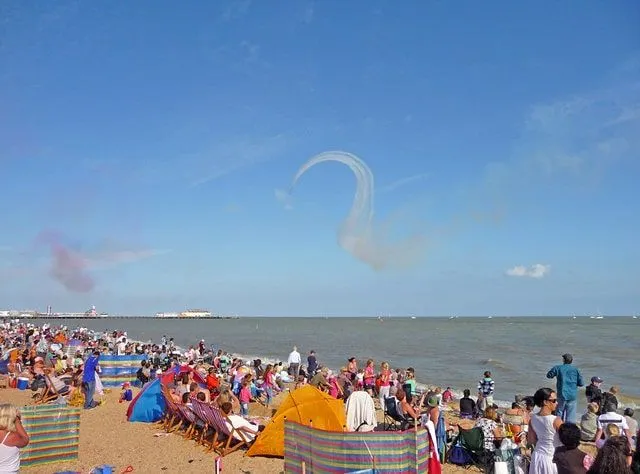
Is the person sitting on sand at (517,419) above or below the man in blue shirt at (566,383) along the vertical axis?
below

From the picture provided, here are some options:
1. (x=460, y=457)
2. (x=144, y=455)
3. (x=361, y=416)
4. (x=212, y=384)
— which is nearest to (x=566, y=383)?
(x=460, y=457)

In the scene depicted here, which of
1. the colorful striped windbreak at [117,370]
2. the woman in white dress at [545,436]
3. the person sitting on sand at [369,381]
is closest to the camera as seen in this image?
the woman in white dress at [545,436]

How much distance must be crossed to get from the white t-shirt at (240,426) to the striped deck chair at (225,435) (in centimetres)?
3

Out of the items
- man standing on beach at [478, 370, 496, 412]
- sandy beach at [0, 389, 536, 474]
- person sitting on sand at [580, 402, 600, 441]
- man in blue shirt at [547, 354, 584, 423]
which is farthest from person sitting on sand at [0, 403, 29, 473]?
man standing on beach at [478, 370, 496, 412]

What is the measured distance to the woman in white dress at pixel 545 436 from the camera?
537 cm

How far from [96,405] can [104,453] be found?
546 centimetres

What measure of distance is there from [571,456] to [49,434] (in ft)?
25.7

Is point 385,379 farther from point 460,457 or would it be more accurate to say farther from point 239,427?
point 239,427

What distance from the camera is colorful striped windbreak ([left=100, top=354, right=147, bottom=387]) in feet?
59.9

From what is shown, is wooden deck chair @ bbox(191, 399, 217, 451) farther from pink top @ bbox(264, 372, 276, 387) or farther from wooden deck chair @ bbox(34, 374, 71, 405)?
wooden deck chair @ bbox(34, 374, 71, 405)

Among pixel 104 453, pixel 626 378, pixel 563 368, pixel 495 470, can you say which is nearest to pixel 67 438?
pixel 104 453

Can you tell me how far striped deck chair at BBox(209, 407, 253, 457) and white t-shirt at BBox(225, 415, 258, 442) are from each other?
29 mm

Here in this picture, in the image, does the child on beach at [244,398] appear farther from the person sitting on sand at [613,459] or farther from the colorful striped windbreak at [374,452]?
the person sitting on sand at [613,459]

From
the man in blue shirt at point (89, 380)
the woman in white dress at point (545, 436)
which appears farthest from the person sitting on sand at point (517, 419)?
the man in blue shirt at point (89, 380)
